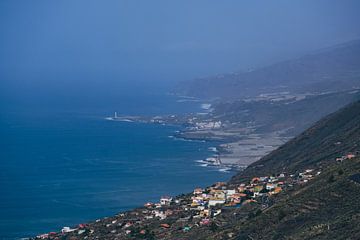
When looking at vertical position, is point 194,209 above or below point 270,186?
below

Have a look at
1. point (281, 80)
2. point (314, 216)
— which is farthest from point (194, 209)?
point (281, 80)

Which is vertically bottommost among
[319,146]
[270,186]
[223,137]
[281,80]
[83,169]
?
[223,137]

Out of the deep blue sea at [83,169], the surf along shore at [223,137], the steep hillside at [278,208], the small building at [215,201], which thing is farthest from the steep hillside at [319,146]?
the surf along shore at [223,137]

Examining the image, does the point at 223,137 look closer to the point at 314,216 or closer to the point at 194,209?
the point at 194,209

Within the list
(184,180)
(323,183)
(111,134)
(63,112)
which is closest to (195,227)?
(323,183)

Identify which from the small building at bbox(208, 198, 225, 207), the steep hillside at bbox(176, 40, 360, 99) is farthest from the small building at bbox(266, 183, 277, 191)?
the steep hillside at bbox(176, 40, 360, 99)

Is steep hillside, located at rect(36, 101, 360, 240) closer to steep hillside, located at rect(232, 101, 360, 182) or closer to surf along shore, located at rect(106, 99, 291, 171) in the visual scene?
steep hillside, located at rect(232, 101, 360, 182)

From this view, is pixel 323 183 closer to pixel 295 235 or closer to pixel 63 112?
pixel 295 235
